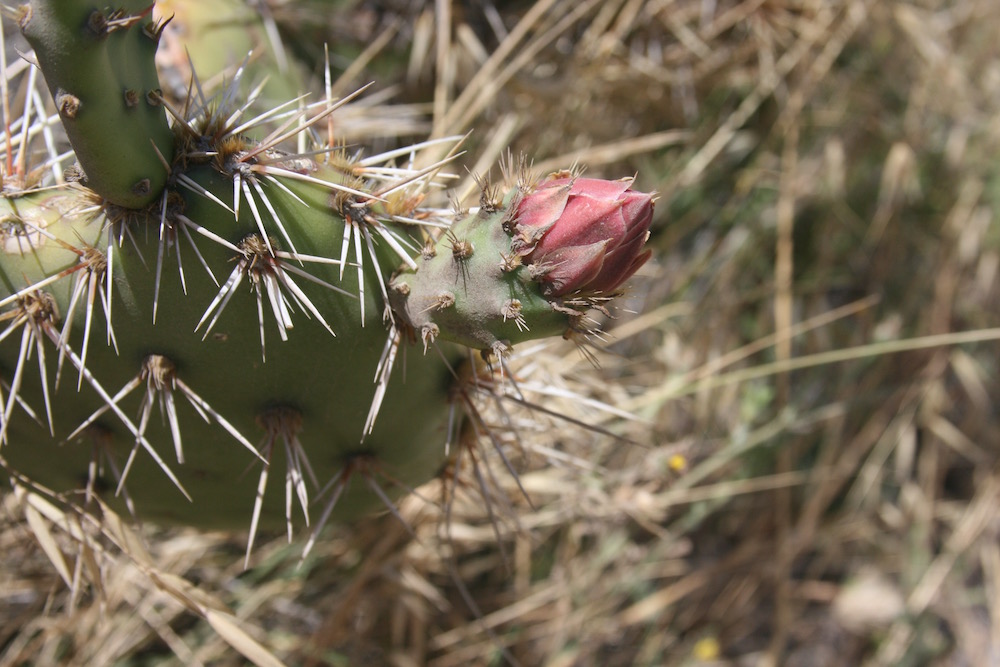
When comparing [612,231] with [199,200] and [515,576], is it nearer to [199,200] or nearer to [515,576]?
[199,200]

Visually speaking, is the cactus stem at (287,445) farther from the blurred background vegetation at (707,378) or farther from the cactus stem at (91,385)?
the blurred background vegetation at (707,378)

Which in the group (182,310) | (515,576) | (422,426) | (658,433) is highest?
(182,310)

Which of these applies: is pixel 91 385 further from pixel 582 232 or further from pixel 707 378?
pixel 707 378

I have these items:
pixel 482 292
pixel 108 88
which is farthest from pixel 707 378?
pixel 108 88

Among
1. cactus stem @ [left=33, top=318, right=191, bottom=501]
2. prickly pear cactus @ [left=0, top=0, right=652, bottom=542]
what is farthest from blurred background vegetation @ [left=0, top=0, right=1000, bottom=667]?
cactus stem @ [left=33, top=318, right=191, bottom=501]

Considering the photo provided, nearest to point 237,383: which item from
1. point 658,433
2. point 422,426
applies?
point 422,426

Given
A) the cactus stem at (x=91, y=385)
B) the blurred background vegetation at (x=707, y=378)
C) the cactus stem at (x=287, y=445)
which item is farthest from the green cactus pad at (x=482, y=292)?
the blurred background vegetation at (x=707, y=378)
